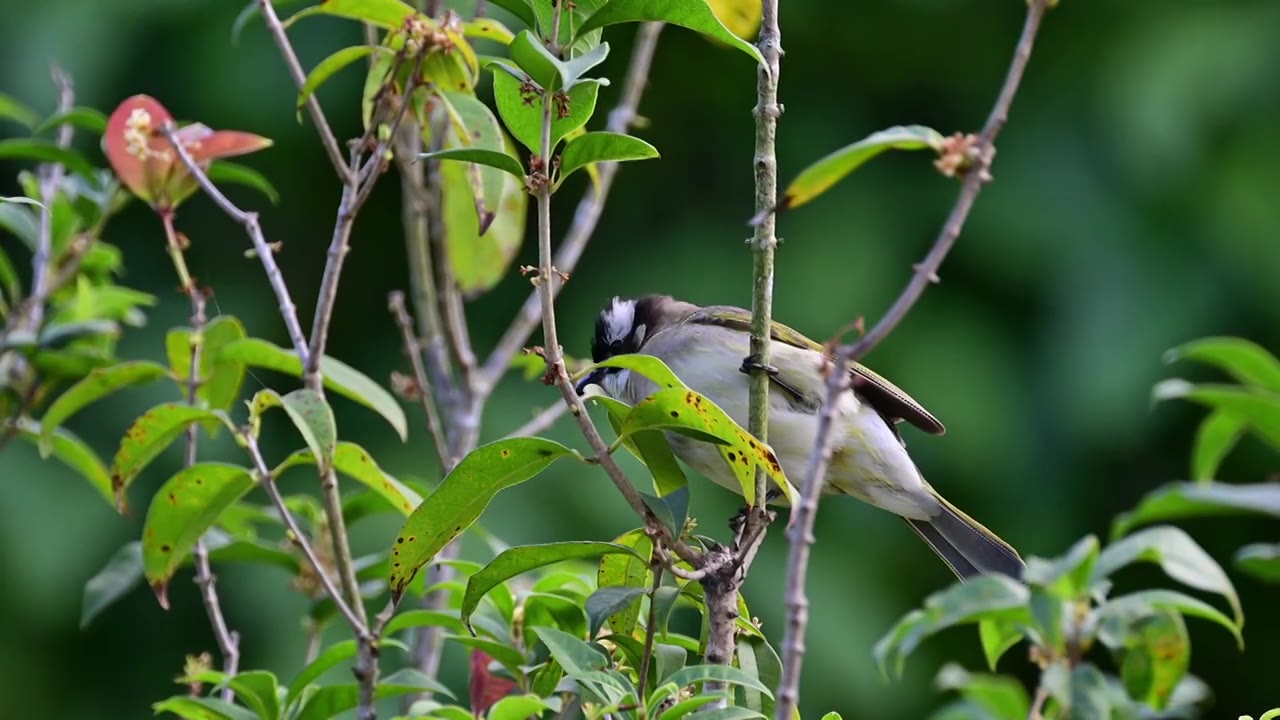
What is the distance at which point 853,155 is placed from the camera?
1167 millimetres

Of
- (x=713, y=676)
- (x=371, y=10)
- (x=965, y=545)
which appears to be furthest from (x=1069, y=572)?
(x=965, y=545)

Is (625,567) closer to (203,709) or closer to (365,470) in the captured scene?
(365,470)

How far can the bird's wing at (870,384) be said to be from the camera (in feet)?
8.90

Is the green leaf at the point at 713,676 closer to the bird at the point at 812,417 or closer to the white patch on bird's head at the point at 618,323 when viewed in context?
the bird at the point at 812,417

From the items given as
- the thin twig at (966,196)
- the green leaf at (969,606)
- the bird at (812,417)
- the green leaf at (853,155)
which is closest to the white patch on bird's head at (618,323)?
the bird at (812,417)

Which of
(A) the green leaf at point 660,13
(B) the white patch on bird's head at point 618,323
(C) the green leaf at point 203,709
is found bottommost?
(C) the green leaf at point 203,709

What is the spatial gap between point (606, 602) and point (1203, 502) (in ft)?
2.38

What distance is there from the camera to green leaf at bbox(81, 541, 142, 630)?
2.10 m

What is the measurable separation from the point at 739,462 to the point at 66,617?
145 inches

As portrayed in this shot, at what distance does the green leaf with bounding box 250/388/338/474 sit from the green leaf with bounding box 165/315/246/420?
419 millimetres

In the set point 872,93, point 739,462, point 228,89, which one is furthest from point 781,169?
point 739,462

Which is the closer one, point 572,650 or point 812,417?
point 572,650

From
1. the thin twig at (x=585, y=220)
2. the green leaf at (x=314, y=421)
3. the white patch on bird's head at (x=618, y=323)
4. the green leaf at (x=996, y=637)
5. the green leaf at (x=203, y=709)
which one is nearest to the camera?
the green leaf at (x=996, y=637)

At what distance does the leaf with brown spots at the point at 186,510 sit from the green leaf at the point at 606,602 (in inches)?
21.1
